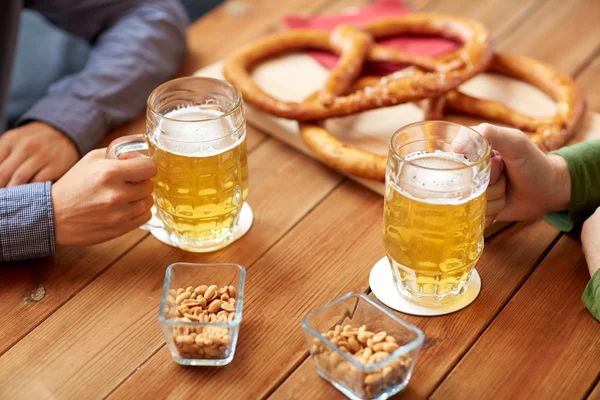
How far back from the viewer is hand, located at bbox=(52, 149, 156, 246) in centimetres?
112

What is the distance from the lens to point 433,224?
970 mm

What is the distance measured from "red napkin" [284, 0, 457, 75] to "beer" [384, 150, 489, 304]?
67 centimetres

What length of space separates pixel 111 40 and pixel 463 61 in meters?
0.80

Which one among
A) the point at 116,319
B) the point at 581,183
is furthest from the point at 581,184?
the point at 116,319

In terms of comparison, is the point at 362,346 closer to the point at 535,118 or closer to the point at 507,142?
the point at 507,142

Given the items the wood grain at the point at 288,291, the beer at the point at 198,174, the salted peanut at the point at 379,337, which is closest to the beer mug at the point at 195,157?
the beer at the point at 198,174

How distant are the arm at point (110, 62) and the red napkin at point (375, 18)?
32 cm

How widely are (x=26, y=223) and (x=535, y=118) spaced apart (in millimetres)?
951

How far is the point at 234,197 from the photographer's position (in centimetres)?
117

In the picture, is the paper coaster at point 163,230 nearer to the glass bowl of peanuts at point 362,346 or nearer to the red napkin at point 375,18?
the glass bowl of peanuts at point 362,346

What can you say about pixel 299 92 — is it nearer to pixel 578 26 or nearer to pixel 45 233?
pixel 45 233

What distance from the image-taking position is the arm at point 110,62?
1.47 metres

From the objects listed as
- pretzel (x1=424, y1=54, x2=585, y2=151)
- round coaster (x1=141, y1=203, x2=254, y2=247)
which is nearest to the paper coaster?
round coaster (x1=141, y1=203, x2=254, y2=247)

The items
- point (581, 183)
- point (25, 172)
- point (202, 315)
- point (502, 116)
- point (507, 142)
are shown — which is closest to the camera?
point (202, 315)
